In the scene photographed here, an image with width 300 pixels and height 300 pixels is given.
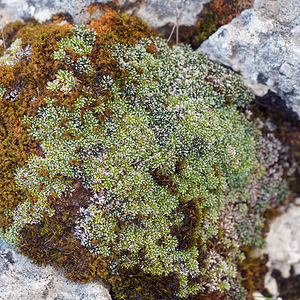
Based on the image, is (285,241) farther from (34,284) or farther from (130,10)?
(130,10)

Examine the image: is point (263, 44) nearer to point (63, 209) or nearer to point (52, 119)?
point (52, 119)

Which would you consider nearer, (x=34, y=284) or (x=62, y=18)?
(x=34, y=284)

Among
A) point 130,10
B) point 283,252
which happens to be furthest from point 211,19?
point 283,252

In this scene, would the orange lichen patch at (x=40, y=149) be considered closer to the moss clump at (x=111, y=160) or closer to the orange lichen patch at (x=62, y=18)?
the moss clump at (x=111, y=160)

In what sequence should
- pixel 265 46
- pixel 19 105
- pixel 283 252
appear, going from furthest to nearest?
pixel 283 252 < pixel 265 46 < pixel 19 105

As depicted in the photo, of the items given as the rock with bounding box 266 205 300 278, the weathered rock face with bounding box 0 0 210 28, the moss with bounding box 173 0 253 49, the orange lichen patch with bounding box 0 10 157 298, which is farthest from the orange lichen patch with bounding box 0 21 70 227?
the rock with bounding box 266 205 300 278

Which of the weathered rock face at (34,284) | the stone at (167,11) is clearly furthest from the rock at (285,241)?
the stone at (167,11)

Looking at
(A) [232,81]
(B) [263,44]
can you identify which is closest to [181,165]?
(A) [232,81]
